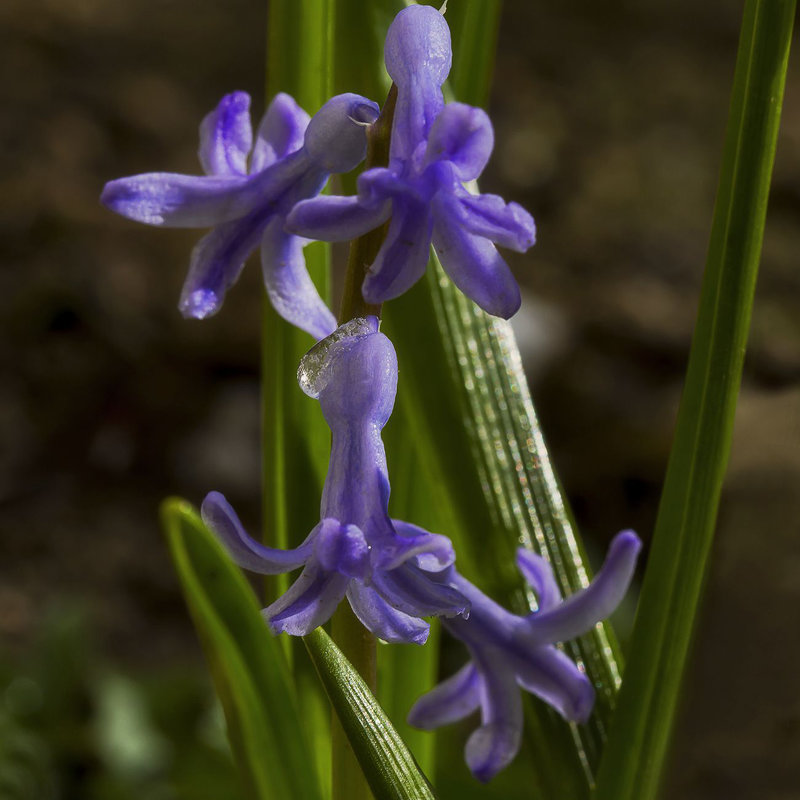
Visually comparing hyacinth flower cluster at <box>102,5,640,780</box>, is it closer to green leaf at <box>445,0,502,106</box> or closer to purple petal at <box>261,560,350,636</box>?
purple petal at <box>261,560,350,636</box>

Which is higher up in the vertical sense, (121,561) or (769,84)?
(769,84)

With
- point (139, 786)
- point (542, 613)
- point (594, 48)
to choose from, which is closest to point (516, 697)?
point (542, 613)

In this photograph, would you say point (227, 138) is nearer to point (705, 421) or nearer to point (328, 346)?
point (328, 346)

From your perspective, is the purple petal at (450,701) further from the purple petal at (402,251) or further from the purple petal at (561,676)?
the purple petal at (402,251)

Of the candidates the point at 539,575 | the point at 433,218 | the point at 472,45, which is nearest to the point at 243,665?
the point at 539,575

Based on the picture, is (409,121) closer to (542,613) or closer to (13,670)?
(542,613)

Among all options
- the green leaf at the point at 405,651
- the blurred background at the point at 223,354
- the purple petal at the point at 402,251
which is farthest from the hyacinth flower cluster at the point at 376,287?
the blurred background at the point at 223,354
